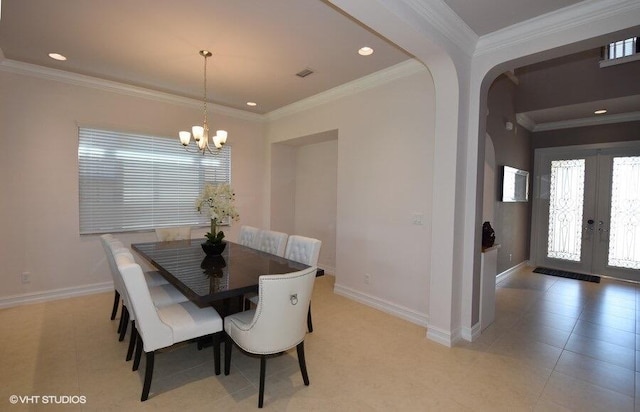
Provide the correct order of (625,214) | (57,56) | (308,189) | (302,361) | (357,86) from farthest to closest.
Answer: (308,189), (625,214), (357,86), (57,56), (302,361)

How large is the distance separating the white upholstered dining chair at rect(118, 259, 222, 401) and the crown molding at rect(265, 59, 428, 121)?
316cm

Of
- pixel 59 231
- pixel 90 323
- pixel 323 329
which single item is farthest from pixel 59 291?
pixel 323 329

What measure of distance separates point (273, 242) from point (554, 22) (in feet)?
10.9

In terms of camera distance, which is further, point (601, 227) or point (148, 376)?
point (601, 227)

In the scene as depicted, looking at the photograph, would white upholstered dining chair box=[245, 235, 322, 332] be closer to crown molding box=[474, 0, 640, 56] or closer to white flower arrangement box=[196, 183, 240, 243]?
white flower arrangement box=[196, 183, 240, 243]

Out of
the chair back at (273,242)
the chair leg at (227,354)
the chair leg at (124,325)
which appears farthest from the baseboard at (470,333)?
the chair leg at (124,325)

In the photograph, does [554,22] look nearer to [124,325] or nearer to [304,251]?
[304,251]

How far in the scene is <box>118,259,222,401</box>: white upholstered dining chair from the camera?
79.4 inches

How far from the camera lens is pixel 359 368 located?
8.38 ft

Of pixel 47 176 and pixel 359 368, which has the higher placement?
pixel 47 176

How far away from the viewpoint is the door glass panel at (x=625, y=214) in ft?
16.9

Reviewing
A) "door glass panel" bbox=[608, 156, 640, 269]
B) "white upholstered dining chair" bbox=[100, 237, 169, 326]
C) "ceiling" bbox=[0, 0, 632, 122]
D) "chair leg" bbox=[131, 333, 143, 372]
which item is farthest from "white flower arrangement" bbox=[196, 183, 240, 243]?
"door glass panel" bbox=[608, 156, 640, 269]

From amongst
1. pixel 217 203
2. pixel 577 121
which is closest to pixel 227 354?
pixel 217 203

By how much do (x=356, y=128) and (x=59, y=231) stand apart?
4.08 meters
